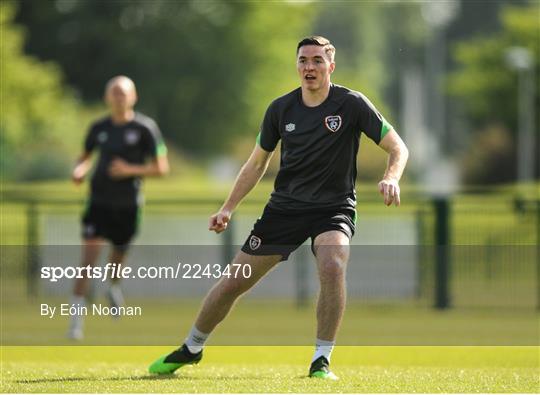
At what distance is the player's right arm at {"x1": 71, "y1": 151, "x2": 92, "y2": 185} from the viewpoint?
16.1m

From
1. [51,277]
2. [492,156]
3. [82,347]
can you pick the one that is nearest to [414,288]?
[51,277]

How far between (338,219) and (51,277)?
11.4 metres

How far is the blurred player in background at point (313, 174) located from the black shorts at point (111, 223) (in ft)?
20.1

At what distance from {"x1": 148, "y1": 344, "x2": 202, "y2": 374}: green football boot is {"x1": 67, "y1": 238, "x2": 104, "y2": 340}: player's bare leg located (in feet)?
15.0

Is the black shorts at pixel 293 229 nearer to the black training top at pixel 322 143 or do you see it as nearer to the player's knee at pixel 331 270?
the black training top at pixel 322 143

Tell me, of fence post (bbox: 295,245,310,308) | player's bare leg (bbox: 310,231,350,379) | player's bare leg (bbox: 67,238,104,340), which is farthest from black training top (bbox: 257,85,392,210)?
fence post (bbox: 295,245,310,308)

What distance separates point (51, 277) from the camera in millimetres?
21281

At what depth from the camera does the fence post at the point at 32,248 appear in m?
21.1

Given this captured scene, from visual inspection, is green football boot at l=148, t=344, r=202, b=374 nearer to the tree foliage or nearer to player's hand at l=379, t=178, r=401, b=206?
player's hand at l=379, t=178, r=401, b=206

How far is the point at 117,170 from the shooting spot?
16.6 metres

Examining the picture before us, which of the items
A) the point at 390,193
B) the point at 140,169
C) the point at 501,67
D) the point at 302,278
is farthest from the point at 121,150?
the point at 501,67

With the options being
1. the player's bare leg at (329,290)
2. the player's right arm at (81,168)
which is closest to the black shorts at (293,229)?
the player's bare leg at (329,290)

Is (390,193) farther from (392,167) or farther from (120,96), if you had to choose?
(120,96)

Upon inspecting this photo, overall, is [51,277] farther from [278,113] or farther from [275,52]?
[275,52]
